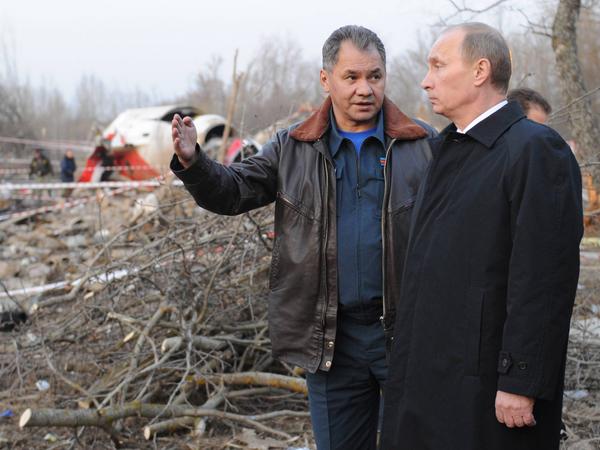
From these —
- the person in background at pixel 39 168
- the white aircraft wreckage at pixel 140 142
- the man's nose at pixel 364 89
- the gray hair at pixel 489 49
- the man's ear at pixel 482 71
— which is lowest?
the person in background at pixel 39 168

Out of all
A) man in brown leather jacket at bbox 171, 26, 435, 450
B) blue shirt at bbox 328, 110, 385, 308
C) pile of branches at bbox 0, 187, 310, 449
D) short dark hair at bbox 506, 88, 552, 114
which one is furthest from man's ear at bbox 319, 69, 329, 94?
pile of branches at bbox 0, 187, 310, 449

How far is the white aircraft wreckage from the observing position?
51.1ft

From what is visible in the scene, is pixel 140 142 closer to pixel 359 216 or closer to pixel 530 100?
pixel 530 100

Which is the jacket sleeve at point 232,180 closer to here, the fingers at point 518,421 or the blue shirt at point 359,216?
the blue shirt at point 359,216

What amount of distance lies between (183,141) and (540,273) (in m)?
1.23

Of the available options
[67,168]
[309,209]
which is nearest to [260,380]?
[309,209]

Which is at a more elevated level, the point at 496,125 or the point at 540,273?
the point at 496,125

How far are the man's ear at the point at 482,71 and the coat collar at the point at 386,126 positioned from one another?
0.48m

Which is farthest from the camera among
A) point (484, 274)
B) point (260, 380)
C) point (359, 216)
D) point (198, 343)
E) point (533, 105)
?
point (198, 343)

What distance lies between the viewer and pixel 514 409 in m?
1.88

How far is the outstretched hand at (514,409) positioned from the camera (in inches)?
73.9

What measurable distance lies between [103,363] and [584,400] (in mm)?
3064

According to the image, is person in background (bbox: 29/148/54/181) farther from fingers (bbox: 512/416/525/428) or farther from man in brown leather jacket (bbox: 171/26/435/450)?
fingers (bbox: 512/416/525/428)

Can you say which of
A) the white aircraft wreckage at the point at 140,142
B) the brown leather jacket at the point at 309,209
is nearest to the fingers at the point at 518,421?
the brown leather jacket at the point at 309,209
